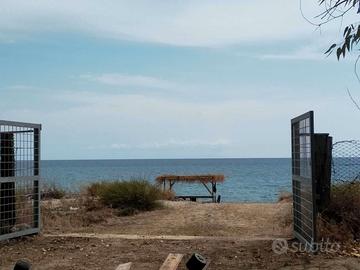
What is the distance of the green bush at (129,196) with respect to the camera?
19.3 metres

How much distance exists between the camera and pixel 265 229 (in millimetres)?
14070

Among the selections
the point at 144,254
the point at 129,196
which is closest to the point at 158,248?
the point at 144,254

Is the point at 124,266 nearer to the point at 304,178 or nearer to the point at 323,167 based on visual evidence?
the point at 304,178

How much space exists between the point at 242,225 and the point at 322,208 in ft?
13.5

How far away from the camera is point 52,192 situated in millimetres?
23672

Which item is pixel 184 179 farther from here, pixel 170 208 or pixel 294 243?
pixel 294 243

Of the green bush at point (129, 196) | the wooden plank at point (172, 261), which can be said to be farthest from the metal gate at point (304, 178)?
the green bush at point (129, 196)

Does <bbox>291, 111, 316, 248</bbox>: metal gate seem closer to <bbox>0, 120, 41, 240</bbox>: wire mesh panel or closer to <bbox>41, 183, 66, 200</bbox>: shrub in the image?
<bbox>0, 120, 41, 240</bbox>: wire mesh panel

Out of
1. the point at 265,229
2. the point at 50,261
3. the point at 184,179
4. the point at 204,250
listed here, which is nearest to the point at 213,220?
the point at 265,229

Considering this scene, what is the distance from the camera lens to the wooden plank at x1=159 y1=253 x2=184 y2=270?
848 cm

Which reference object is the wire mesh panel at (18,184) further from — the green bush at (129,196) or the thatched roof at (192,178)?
the thatched roof at (192,178)

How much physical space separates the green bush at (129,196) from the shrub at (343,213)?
8.61 metres

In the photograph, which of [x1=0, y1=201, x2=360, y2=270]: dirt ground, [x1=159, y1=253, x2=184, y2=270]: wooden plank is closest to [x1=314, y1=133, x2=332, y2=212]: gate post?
[x1=0, y1=201, x2=360, y2=270]: dirt ground

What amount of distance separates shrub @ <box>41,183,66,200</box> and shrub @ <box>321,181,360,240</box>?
13797 millimetres
